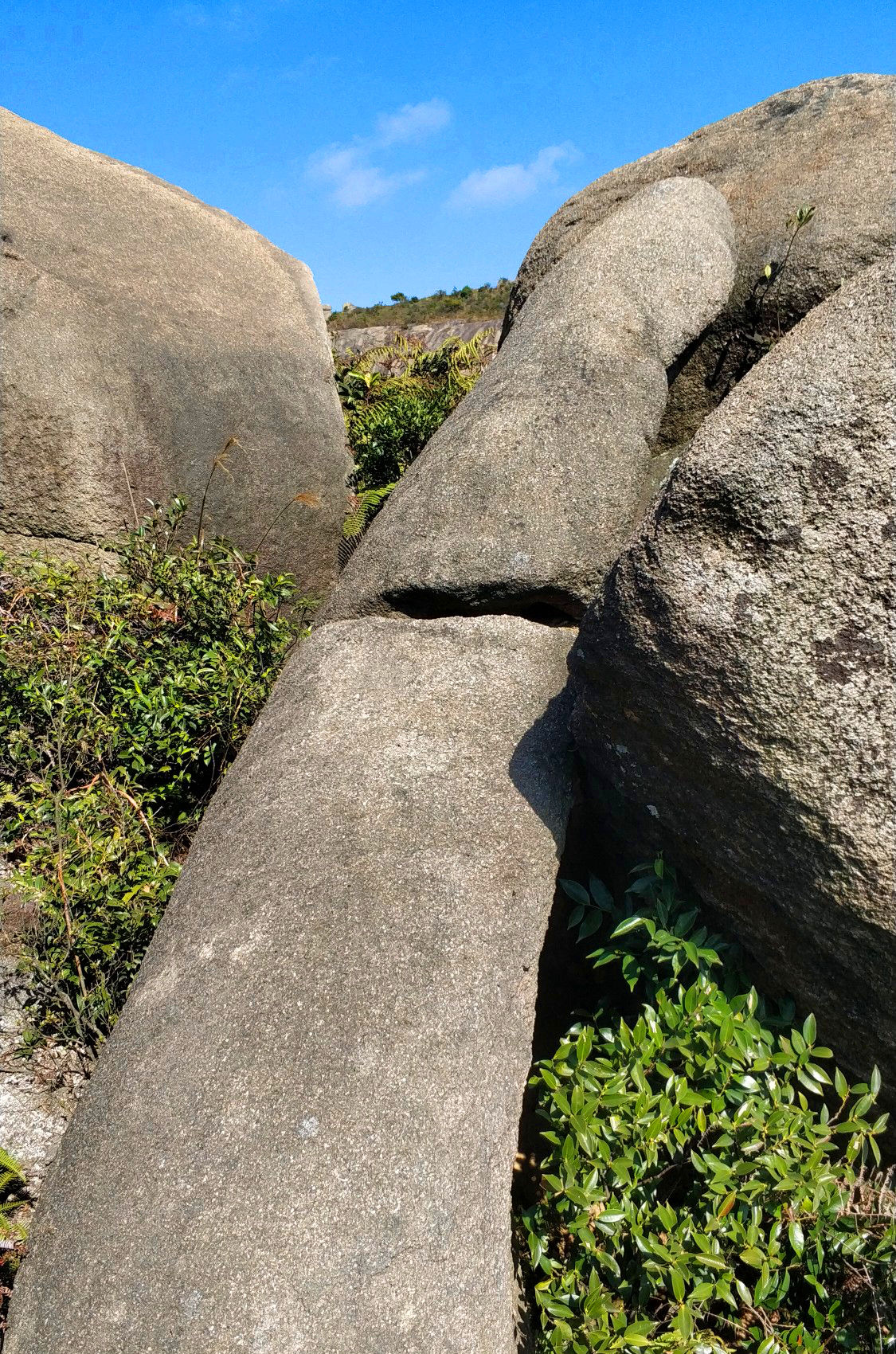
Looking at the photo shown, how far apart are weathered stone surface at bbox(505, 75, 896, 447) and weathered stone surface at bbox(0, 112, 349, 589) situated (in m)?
1.55

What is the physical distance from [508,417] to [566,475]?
33 cm

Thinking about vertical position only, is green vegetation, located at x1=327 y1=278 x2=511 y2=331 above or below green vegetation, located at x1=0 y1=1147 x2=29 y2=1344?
above

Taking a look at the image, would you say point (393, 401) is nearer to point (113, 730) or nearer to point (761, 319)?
point (761, 319)

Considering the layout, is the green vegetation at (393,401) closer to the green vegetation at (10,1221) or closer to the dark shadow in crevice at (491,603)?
the dark shadow in crevice at (491,603)

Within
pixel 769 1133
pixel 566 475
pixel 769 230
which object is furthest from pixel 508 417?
pixel 769 1133

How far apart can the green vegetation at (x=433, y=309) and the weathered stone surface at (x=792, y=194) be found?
20.7 m

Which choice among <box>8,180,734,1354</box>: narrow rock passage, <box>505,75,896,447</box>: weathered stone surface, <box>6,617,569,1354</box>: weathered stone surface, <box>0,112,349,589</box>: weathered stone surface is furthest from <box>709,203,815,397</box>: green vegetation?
<box>6,617,569,1354</box>: weathered stone surface

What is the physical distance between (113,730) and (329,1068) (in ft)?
5.54

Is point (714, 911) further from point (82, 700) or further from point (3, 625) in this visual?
point (3, 625)

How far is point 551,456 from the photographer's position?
130 inches

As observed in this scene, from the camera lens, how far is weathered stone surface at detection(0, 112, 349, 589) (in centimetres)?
390

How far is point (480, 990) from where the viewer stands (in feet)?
6.92

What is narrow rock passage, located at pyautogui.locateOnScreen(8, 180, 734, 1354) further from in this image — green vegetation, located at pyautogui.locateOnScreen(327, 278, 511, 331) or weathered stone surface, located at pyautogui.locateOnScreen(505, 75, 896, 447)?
green vegetation, located at pyautogui.locateOnScreen(327, 278, 511, 331)

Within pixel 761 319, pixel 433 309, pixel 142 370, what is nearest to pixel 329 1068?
pixel 142 370
